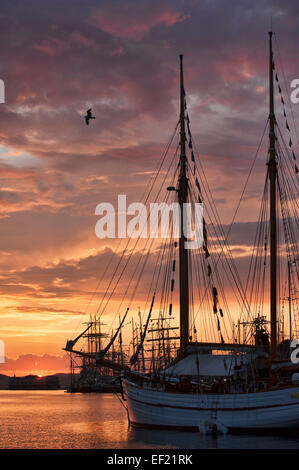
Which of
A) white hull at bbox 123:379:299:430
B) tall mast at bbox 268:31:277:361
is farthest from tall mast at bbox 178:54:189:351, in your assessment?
tall mast at bbox 268:31:277:361

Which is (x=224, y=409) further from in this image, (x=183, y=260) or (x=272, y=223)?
(x=272, y=223)

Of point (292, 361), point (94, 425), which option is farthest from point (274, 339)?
point (94, 425)

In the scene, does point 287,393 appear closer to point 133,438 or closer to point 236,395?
point 236,395

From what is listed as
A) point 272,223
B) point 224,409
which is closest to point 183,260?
point 272,223

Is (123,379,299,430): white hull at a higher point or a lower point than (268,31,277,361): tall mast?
lower

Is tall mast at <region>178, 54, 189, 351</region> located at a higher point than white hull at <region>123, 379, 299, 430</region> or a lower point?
higher

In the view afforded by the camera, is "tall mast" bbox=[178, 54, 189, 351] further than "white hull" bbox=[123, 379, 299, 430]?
Yes

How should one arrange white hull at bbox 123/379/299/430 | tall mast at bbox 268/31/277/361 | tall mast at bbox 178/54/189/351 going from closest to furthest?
white hull at bbox 123/379/299/430, tall mast at bbox 268/31/277/361, tall mast at bbox 178/54/189/351

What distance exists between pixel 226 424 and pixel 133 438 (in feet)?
31.6

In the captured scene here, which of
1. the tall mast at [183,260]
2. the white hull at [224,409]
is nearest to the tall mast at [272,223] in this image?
the white hull at [224,409]

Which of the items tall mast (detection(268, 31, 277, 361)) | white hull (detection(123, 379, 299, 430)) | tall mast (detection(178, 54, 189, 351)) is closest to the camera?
white hull (detection(123, 379, 299, 430))

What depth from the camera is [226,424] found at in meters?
63.8

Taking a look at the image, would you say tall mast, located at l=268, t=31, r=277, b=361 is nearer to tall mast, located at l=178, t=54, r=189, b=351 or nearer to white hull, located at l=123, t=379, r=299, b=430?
white hull, located at l=123, t=379, r=299, b=430

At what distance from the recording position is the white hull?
6125 centimetres
